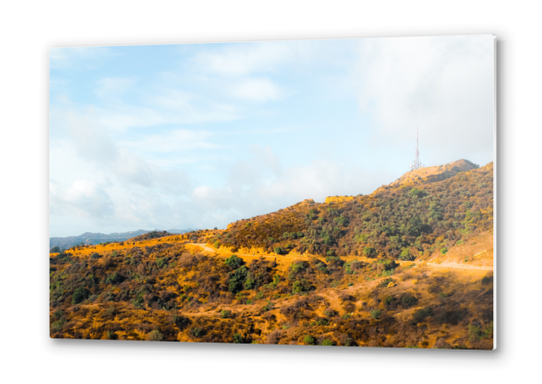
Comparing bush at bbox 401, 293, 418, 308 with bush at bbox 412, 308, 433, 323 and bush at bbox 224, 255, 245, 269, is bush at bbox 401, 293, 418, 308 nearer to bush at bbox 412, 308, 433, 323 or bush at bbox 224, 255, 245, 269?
bush at bbox 412, 308, 433, 323

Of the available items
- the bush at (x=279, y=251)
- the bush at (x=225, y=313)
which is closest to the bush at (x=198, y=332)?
the bush at (x=225, y=313)

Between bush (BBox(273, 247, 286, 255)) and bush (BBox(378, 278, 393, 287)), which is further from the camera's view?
bush (BBox(273, 247, 286, 255))

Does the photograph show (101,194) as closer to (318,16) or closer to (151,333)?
(151,333)

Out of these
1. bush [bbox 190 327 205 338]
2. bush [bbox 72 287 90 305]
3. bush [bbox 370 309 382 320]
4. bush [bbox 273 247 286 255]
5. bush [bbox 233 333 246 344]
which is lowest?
bush [bbox 233 333 246 344]

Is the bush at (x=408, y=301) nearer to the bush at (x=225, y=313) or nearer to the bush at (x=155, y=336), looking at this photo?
the bush at (x=225, y=313)

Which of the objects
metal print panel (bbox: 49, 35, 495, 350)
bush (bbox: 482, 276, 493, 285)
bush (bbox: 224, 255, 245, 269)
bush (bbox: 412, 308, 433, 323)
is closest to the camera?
bush (bbox: 482, 276, 493, 285)

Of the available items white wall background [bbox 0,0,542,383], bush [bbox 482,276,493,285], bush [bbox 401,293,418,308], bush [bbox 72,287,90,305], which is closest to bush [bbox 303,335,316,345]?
white wall background [bbox 0,0,542,383]

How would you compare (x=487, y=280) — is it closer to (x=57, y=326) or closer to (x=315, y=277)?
(x=315, y=277)
